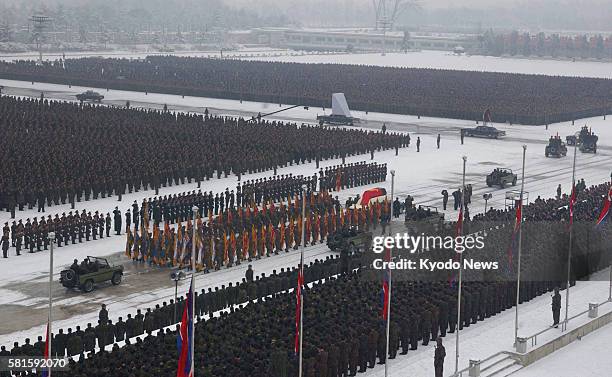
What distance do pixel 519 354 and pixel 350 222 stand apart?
1247 cm

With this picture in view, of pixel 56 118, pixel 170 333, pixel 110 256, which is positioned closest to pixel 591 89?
pixel 56 118

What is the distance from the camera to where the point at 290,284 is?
27.8 metres

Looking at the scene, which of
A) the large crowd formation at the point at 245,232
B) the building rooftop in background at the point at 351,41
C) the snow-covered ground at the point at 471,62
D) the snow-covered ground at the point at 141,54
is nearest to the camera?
the large crowd formation at the point at 245,232

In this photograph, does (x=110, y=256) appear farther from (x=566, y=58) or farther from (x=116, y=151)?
(x=566, y=58)

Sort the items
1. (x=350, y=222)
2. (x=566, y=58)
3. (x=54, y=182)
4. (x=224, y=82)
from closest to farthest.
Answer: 1. (x=350, y=222)
2. (x=54, y=182)
3. (x=224, y=82)
4. (x=566, y=58)

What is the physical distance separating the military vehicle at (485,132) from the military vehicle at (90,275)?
119 feet

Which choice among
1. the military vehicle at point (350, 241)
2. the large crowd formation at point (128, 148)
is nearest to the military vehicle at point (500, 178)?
the large crowd formation at point (128, 148)

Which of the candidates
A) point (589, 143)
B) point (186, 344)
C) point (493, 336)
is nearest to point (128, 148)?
point (589, 143)

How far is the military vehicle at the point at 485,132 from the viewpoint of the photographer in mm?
62281

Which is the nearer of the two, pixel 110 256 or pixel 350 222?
pixel 110 256

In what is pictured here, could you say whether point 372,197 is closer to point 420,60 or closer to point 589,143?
point 589,143

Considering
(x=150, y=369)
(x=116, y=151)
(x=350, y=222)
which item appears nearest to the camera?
(x=150, y=369)

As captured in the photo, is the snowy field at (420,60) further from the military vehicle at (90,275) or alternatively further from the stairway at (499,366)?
the stairway at (499,366)

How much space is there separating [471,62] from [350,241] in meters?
116
